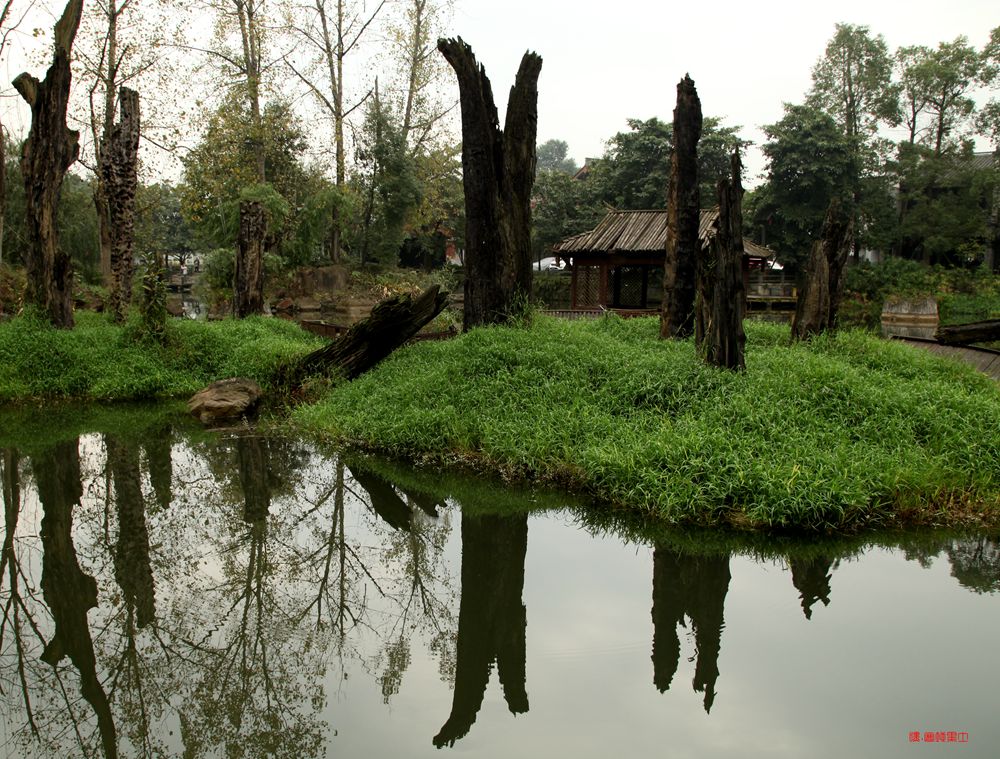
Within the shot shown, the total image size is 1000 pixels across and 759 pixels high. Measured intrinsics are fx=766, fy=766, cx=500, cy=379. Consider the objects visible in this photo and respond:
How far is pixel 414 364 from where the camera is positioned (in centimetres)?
1037

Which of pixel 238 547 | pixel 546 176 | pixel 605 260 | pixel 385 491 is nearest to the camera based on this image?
pixel 238 547

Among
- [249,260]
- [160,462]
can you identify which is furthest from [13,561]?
[249,260]

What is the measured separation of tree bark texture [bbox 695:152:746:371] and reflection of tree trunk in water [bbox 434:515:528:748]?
130 inches

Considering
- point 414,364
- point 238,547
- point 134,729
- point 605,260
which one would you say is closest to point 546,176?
point 605,260

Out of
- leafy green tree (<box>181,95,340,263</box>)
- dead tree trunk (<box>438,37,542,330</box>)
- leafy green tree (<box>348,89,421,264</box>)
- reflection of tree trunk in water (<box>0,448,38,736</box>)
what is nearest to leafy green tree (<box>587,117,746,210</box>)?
leafy green tree (<box>348,89,421,264</box>)

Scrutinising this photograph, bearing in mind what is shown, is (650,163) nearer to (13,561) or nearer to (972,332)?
(972,332)

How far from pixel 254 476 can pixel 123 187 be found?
8.85m

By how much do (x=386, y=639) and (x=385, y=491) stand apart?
2843 mm

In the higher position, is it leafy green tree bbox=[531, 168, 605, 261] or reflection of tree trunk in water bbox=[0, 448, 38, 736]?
leafy green tree bbox=[531, 168, 605, 261]

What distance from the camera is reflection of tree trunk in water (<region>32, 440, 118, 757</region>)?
3712 mm

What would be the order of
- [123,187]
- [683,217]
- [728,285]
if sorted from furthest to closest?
[123,187] → [683,217] → [728,285]

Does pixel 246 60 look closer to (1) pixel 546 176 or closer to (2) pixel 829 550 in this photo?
(1) pixel 546 176

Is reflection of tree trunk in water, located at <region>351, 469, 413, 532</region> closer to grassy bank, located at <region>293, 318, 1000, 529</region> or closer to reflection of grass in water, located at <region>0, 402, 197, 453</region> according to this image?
grassy bank, located at <region>293, 318, 1000, 529</region>

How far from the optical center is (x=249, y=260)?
15.3 metres
